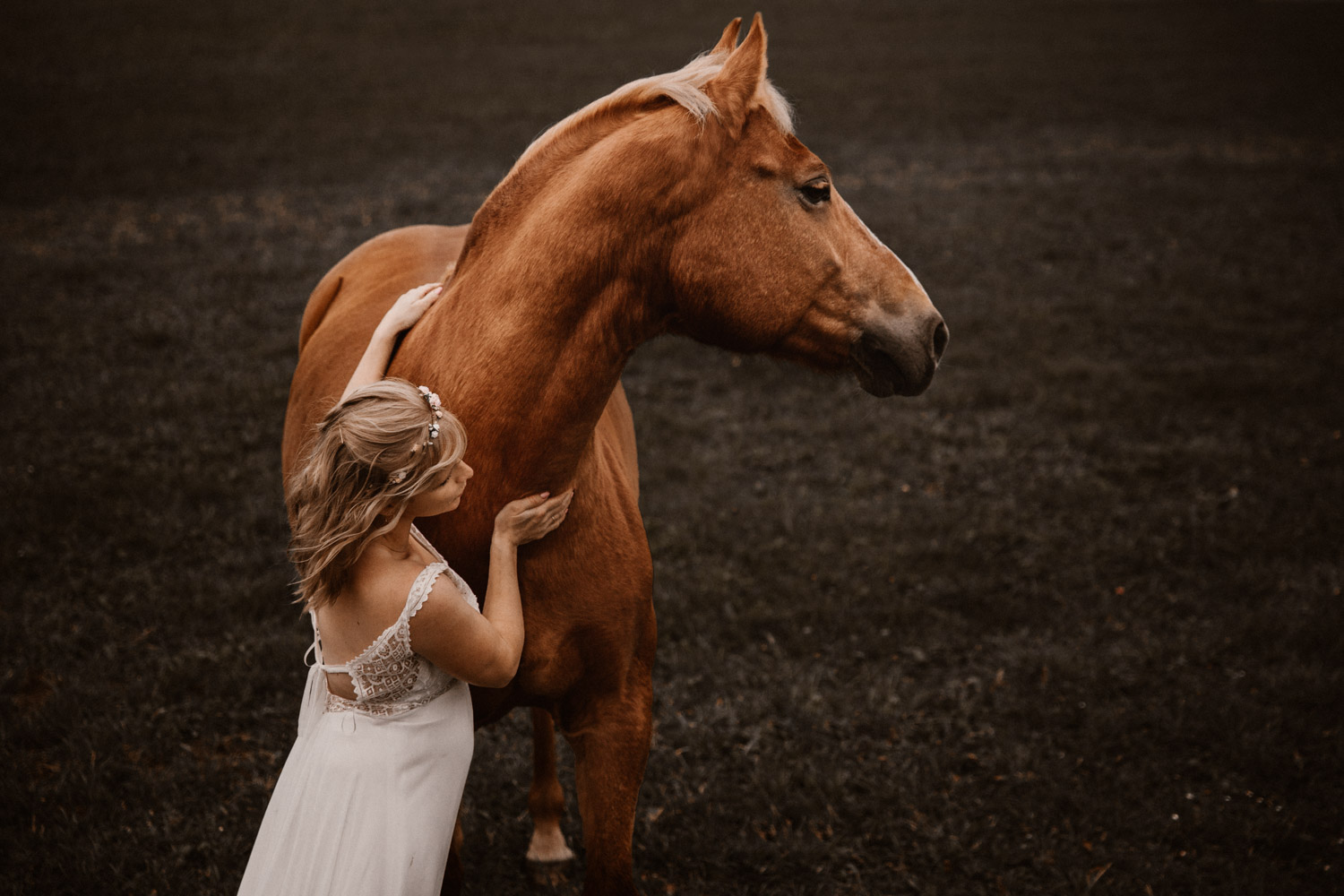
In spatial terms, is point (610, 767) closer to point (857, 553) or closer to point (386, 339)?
point (386, 339)

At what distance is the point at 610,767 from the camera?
2326 mm

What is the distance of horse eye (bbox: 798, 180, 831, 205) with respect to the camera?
1.96m

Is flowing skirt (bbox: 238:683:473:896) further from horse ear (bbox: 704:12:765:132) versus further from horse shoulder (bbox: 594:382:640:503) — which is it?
horse ear (bbox: 704:12:765:132)

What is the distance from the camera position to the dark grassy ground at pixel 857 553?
3260 millimetres

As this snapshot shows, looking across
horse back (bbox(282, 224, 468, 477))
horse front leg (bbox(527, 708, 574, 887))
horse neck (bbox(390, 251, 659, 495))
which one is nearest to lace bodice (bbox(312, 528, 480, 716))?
horse neck (bbox(390, 251, 659, 495))

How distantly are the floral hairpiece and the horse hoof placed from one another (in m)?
1.92

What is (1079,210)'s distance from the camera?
10688mm

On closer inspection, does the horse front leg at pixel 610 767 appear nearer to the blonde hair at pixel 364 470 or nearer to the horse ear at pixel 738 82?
the blonde hair at pixel 364 470

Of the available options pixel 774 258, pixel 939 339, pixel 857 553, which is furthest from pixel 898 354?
pixel 857 553

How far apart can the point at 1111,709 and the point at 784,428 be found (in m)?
2.95

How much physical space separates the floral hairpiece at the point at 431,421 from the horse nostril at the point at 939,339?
1129 mm

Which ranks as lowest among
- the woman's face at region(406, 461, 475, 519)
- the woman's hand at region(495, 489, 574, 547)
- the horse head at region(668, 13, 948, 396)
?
the woman's hand at region(495, 489, 574, 547)

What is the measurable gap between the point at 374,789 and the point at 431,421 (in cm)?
82

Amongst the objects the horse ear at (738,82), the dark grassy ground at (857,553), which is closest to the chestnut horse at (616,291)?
the horse ear at (738,82)
